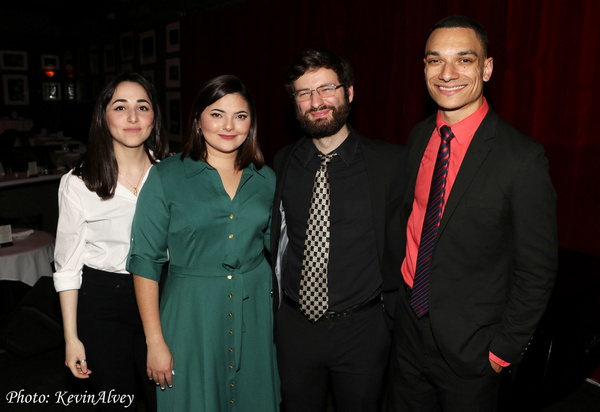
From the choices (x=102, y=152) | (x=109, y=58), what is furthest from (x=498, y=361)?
(x=109, y=58)

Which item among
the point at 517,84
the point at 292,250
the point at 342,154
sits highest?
the point at 517,84

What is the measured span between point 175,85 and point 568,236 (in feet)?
19.8

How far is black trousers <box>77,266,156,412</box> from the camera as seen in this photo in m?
1.80

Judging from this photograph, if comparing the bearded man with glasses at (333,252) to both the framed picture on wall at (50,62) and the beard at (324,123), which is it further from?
the framed picture on wall at (50,62)

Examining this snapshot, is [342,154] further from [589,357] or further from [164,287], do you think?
[589,357]

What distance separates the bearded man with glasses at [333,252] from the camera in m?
1.88

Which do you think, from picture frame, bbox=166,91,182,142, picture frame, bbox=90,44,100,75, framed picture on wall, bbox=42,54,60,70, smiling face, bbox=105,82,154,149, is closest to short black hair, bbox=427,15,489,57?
smiling face, bbox=105,82,154,149

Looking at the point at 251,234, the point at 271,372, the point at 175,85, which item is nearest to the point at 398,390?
the point at 271,372

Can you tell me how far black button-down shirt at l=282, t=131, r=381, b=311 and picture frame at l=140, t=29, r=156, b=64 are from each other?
22.0 ft

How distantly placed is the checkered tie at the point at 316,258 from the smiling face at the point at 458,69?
1.89 ft

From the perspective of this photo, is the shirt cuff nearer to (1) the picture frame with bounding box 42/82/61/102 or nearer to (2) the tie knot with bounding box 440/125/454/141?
(2) the tie knot with bounding box 440/125/454/141

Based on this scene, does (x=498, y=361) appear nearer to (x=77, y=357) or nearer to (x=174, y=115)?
(x=77, y=357)

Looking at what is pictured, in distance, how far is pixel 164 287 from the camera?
1846mm

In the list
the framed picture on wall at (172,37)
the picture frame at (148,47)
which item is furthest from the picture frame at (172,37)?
the picture frame at (148,47)
